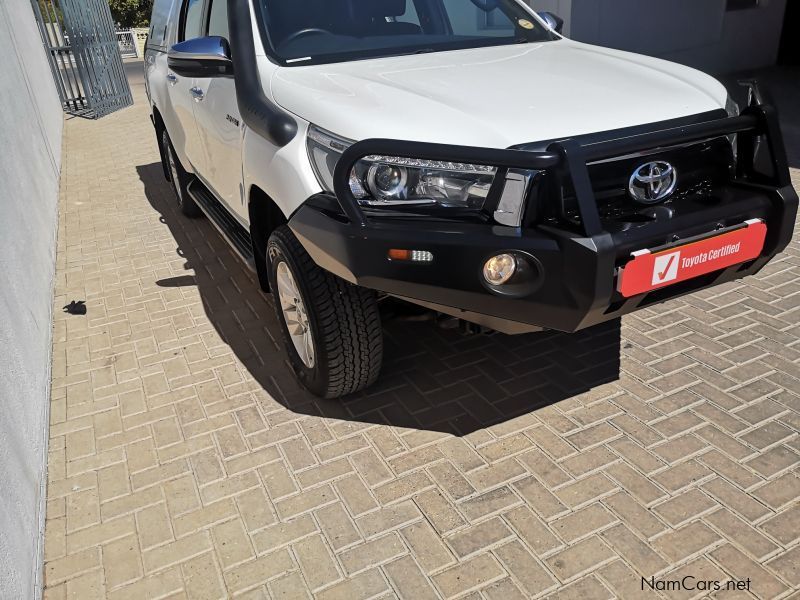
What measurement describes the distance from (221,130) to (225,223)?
0.77 meters

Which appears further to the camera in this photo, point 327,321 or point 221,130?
point 221,130

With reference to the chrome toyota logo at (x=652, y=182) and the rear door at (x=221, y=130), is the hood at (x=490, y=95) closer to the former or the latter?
the chrome toyota logo at (x=652, y=182)

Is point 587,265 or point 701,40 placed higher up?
point 587,265

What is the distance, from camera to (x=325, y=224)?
2.46 meters

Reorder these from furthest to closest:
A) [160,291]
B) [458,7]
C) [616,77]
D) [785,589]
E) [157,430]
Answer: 1. [160,291]
2. [458,7]
3. [157,430]
4. [616,77]
5. [785,589]

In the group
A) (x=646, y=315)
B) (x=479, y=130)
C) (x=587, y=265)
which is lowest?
(x=646, y=315)

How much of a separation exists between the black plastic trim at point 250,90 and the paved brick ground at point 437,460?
1.30m

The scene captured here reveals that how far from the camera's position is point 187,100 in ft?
14.5

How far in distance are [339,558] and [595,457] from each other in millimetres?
1137

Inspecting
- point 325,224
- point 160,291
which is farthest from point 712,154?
point 160,291

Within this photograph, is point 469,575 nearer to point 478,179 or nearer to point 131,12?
point 478,179

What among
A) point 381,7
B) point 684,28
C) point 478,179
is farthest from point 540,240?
point 684,28

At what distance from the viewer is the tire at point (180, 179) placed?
5.69 m

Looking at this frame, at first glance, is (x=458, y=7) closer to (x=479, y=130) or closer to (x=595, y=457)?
(x=479, y=130)
